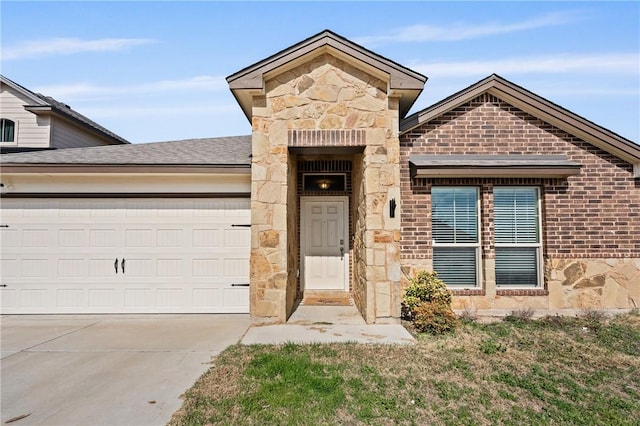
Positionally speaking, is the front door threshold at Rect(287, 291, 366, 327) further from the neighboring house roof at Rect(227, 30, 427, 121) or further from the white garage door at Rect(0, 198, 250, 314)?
the neighboring house roof at Rect(227, 30, 427, 121)

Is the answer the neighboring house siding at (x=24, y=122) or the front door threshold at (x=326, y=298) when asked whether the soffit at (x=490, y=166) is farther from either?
the neighboring house siding at (x=24, y=122)

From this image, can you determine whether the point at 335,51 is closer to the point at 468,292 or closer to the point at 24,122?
the point at 468,292

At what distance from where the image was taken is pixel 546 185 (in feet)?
22.8

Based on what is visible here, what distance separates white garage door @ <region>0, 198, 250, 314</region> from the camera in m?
6.84

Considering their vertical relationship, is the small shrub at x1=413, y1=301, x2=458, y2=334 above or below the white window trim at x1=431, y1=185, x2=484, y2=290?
below

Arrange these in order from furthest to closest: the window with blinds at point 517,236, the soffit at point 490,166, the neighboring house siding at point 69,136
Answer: the neighboring house siding at point 69,136
the window with blinds at point 517,236
the soffit at point 490,166

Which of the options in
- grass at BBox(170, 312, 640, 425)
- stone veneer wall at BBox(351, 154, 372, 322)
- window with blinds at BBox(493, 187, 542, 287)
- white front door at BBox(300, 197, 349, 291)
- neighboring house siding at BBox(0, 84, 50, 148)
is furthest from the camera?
neighboring house siding at BBox(0, 84, 50, 148)

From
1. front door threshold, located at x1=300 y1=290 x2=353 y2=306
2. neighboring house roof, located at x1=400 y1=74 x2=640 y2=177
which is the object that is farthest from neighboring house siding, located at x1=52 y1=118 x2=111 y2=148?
neighboring house roof, located at x1=400 y1=74 x2=640 y2=177

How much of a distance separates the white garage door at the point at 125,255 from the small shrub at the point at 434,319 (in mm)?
3330

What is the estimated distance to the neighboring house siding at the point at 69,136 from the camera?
11.5m

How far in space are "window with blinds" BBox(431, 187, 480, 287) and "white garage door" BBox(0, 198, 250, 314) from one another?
3.90m

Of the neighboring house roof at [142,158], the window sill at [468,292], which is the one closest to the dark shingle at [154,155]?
the neighboring house roof at [142,158]

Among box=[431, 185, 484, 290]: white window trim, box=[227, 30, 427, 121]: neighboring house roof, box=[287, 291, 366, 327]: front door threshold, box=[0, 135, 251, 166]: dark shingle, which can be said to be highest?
box=[227, 30, 427, 121]: neighboring house roof

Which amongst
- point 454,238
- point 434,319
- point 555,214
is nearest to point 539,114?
point 555,214
